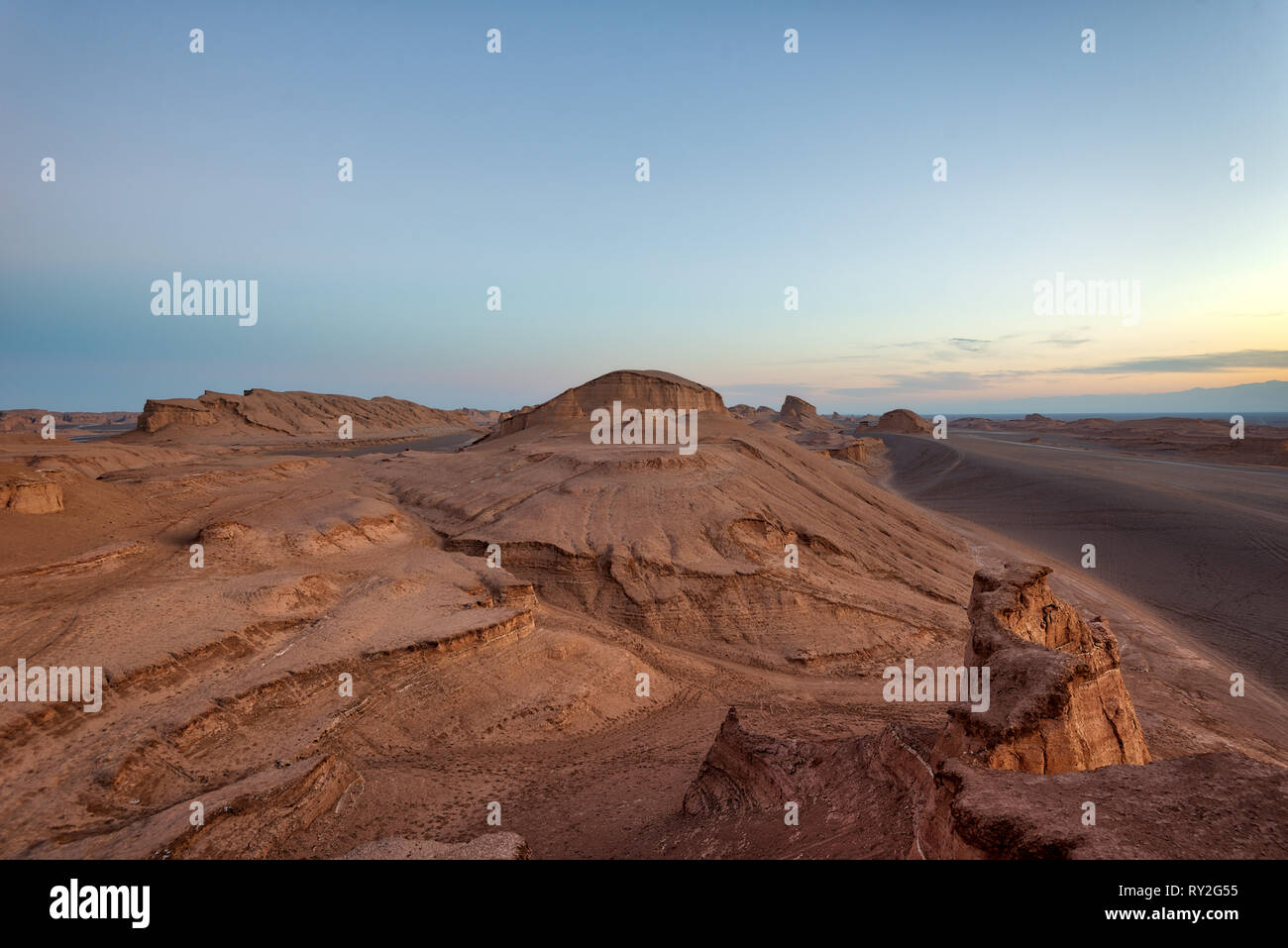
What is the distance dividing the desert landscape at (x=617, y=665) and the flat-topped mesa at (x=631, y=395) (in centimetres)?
901

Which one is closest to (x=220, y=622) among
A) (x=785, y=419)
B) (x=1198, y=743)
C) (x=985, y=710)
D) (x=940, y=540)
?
(x=985, y=710)

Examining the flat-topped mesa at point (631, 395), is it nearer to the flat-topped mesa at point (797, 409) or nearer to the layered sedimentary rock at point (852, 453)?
the layered sedimentary rock at point (852, 453)

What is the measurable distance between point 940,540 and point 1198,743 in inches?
515

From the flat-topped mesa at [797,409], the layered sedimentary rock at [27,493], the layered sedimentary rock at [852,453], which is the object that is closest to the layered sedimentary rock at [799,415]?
the flat-topped mesa at [797,409]

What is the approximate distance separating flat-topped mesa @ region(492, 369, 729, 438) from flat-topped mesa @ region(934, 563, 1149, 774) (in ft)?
94.3

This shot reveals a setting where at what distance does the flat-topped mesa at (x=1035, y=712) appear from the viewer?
16.1 feet

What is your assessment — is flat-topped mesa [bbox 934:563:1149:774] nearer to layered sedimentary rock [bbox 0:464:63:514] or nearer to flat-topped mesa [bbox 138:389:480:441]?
layered sedimentary rock [bbox 0:464:63:514]

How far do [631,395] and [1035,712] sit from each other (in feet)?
102

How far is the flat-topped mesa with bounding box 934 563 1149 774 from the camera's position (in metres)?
4.91

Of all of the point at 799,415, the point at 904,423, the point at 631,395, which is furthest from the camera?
the point at 799,415

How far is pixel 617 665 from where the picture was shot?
39.8 feet

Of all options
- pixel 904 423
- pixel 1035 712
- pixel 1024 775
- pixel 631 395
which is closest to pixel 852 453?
pixel 631 395

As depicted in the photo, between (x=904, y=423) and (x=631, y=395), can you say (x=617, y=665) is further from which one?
(x=904, y=423)

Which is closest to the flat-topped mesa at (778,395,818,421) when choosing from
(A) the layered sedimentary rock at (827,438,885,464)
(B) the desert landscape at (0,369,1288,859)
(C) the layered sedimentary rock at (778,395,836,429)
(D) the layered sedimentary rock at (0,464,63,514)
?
(C) the layered sedimentary rock at (778,395,836,429)
